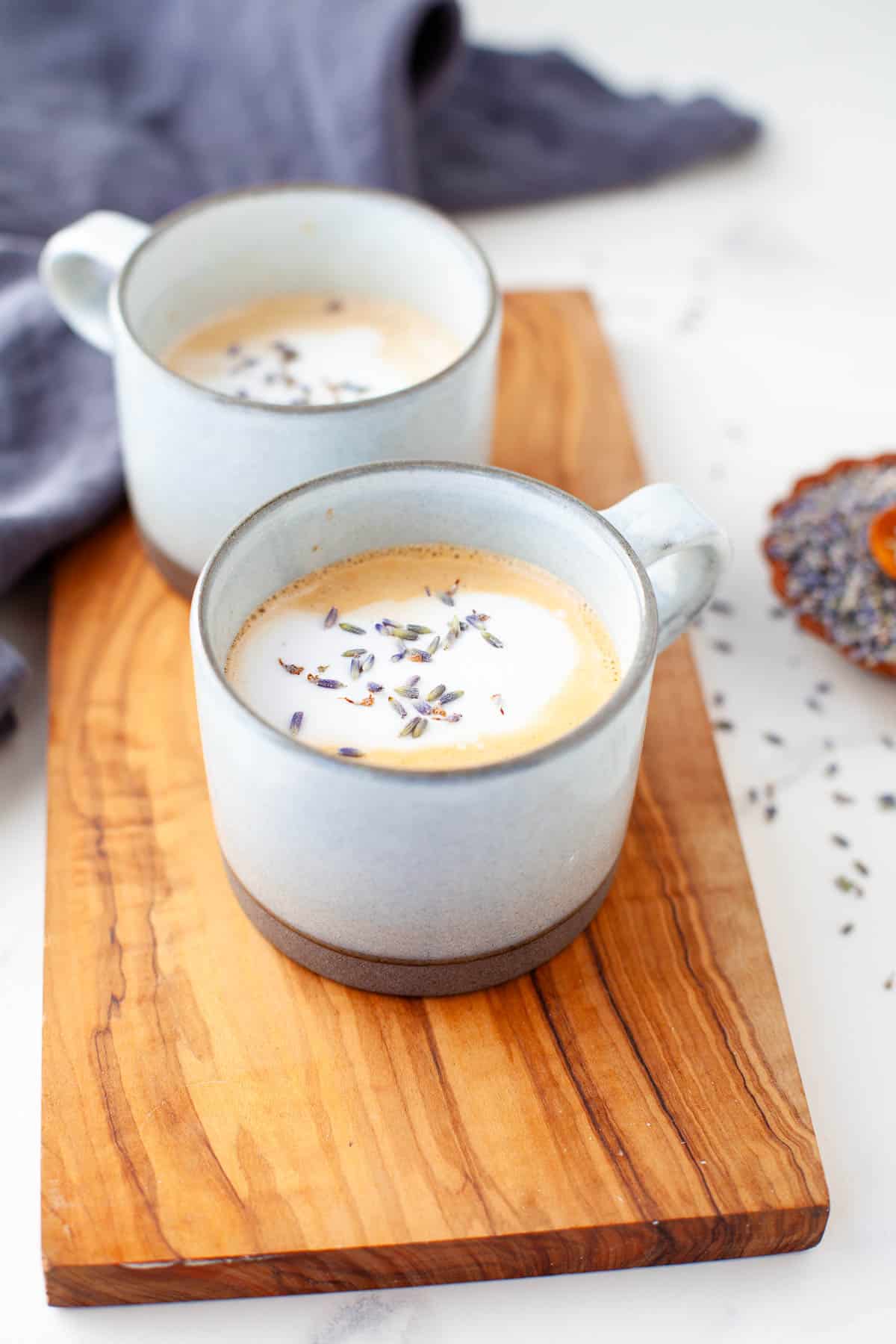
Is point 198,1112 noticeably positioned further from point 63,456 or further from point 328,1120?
point 63,456

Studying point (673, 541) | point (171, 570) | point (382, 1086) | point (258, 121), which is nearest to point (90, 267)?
point (171, 570)

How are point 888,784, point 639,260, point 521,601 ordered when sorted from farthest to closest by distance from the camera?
1. point 639,260
2. point 888,784
3. point 521,601

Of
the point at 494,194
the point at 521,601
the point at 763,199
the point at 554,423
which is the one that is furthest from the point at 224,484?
the point at 763,199

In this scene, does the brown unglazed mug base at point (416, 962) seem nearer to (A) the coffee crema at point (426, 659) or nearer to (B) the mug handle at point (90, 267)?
(A) the coffee crema at point (426, 659)

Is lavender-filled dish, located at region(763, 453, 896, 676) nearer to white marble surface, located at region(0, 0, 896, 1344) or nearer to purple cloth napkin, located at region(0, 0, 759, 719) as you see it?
white marble surface, located at region(0, 0, 896, 1344)

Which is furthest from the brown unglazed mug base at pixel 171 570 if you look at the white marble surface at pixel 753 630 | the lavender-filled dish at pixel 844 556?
the lavender-filled dish at pixel 844 556

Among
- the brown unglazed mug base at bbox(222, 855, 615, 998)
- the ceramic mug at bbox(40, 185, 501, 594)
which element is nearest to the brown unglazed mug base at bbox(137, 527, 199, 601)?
the ceramic mug at bbox(40, 185, 501, 594)
